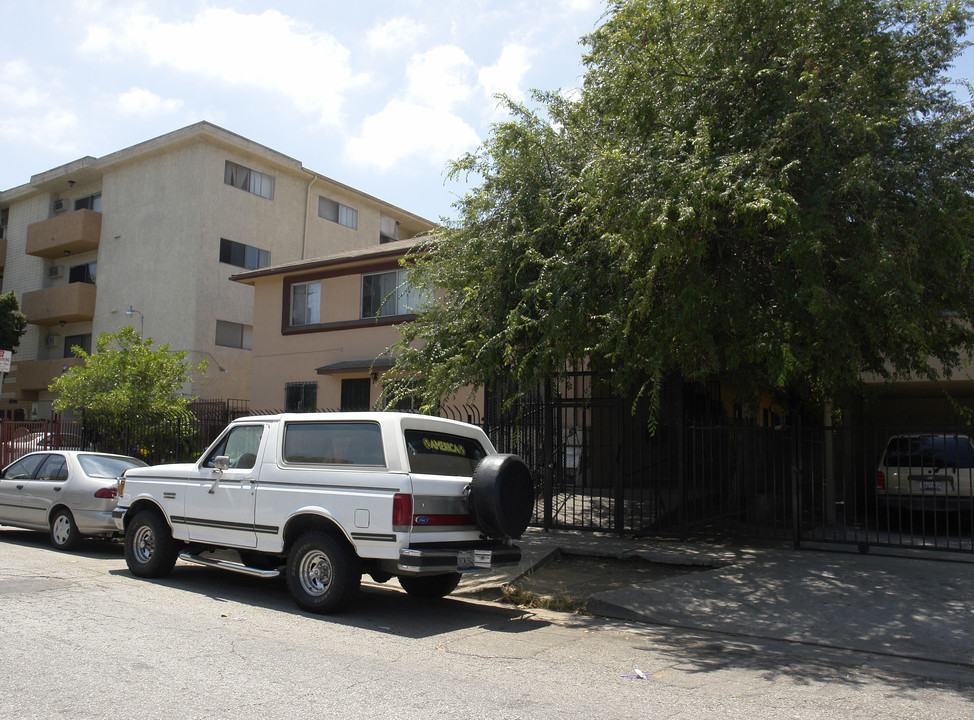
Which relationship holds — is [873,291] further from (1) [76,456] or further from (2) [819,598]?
(1) [76,456]

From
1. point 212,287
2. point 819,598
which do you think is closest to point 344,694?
point 819,598

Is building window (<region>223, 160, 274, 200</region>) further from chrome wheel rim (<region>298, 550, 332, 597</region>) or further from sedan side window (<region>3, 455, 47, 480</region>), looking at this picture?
chrome wheel rim (<region>298, 550, 332, 597</region>)

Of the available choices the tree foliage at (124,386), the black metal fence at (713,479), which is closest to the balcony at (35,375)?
the tree foliage at (124,386)

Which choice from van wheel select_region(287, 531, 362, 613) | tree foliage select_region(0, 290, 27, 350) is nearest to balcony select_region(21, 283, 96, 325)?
tree foliage select_region(0, 290, 27, 350)

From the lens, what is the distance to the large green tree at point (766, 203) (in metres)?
8.35

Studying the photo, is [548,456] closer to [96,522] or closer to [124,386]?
[96,522]

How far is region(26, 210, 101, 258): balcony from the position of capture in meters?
30.5

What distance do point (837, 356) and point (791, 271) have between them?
1133 millimetres

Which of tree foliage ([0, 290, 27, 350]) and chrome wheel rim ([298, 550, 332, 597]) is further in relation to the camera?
tree foliage ([0, 290, 27, 350])

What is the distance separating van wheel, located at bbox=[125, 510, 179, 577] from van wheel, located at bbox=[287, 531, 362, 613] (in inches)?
86.2

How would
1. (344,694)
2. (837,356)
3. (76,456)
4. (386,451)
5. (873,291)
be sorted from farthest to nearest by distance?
1. (76,456)
2. (837,356)
3. (873,291)
4. (386,451)
5. (344,694)

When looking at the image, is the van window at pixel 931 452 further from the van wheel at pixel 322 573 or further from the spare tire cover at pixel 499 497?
the van wheel at pixel 322 573

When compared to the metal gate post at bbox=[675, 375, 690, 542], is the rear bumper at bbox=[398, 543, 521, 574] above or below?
below

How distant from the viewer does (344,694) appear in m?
5.09
